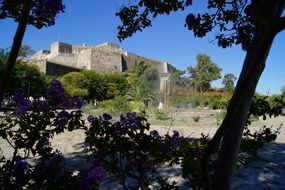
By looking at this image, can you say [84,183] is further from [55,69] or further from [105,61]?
[105,61]

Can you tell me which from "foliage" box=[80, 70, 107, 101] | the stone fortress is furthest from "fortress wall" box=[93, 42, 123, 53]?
"foliage" box=[80, 70, 107, 101]

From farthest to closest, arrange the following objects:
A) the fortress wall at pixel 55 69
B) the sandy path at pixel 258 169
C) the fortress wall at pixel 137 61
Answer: the fortress wall at pixel 137 61, the fortress wall at pixel 55 69, the sandy path at pixel 258 169

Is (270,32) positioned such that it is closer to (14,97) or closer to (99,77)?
(14,97)

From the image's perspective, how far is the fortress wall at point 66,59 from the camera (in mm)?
57656

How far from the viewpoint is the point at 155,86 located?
48.2 metres

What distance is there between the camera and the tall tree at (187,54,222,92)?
57156 millimetres

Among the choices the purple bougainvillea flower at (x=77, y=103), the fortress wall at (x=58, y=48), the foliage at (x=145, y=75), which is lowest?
the purple bougainvillea flower at (x=77, y=103)

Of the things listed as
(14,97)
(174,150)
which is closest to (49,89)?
(14,97)

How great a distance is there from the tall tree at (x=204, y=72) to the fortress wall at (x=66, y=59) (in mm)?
18942

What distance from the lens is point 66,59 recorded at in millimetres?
58938

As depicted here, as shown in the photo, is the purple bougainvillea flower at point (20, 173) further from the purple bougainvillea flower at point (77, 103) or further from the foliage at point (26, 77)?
the foliage at point (26, 77)

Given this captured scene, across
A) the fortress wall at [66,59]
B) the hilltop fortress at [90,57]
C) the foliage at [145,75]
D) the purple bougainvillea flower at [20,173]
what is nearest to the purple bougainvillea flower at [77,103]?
the purple bougainvillea flower at [20,173]

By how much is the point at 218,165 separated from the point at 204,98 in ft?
118

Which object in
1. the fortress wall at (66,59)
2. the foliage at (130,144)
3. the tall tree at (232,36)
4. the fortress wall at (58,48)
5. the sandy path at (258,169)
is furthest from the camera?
the fortress wall at (58,48)
